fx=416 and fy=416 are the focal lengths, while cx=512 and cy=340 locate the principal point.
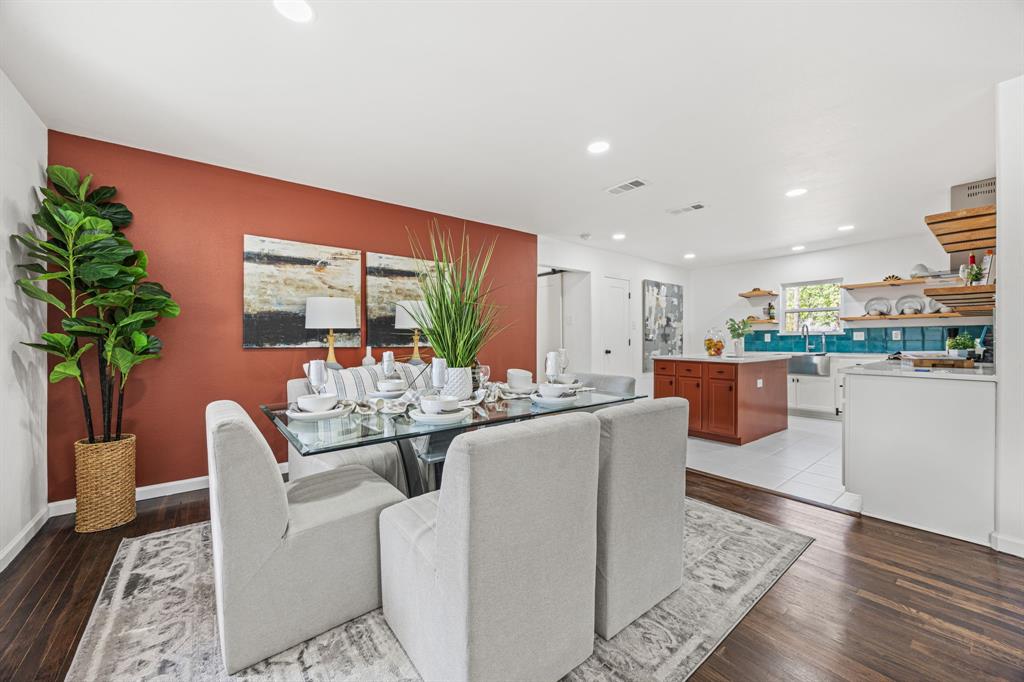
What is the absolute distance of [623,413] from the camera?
1.44 meters

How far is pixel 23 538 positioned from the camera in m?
2.26

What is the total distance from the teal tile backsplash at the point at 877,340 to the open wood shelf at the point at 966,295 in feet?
9.87

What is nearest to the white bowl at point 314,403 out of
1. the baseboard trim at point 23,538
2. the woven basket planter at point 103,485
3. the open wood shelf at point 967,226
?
the woven basket planter at point 103,485

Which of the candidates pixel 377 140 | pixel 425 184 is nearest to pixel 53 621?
pixel 377 140

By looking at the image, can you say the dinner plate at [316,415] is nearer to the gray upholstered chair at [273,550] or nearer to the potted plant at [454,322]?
the gray upholstered chair at [273,550]

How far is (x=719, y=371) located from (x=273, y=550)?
4.42 m

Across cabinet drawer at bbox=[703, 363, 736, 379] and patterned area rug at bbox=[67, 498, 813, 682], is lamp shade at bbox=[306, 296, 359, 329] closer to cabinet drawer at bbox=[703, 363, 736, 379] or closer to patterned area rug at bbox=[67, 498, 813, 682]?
patterned area rug at bbox=[67, 498, 813, 682]

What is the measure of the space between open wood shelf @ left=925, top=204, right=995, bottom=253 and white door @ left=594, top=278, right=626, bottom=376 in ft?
12.9

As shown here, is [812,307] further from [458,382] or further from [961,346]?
[458,382]

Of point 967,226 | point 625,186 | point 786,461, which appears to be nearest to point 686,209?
point 625,186

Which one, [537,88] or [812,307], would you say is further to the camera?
[812,307]

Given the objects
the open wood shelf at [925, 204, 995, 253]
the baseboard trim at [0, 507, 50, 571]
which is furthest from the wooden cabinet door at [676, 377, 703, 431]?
the baseboard trim at [0, 507, 50, 571]

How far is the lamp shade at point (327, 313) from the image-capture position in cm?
322

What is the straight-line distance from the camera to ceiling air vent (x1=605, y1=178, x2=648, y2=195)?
366 cm
